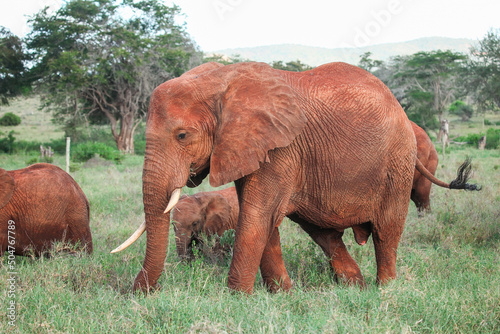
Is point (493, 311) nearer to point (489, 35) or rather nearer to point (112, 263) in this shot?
point (112, 263)

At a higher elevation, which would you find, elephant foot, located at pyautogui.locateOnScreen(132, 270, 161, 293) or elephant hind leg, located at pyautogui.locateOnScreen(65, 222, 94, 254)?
elephant foot, located at pyautogui.locateOnScreen(132, 270, 161, 293)

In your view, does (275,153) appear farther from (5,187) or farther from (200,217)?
(5,187)

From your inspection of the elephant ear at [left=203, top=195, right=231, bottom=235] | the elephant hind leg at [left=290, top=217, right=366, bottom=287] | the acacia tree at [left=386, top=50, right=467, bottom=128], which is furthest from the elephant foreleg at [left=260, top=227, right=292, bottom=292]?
the acacia tree at [left=386, top=50, right=467, bottom=128]

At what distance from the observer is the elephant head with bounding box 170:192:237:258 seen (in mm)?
5688

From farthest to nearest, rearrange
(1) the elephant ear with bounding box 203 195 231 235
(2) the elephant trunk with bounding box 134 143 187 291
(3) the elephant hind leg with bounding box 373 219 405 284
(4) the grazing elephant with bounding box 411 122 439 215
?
(4) the grazing elephant with bounding box 411 122 439 215
(1) the elephant ear with bounding box 203 195 231 235
(3) the elephant hind leg with bounding box 373 219 405 284
(2) the elephant trunk with bounding box 134 143 187 291

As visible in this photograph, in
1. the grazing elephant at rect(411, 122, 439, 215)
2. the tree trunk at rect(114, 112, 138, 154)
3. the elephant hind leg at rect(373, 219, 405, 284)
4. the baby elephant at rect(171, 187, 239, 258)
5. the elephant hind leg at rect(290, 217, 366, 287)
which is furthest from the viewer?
the tree trunk at rect(114, 112, 138, 154)

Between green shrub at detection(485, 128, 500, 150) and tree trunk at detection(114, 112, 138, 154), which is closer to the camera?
green shrub at detection(485, 128, 500, 150)

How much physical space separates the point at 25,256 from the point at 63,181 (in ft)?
3.00

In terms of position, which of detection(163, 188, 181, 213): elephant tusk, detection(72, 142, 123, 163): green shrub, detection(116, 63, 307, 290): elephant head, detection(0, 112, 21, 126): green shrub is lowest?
detection(0, 112, 21, 126): green shrub

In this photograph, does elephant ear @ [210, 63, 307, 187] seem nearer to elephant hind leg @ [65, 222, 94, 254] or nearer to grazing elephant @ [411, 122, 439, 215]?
elephant hind leg @ [65, 222, 94, 254]

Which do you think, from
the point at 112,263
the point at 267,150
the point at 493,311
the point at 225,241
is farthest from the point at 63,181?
the point at 493,311

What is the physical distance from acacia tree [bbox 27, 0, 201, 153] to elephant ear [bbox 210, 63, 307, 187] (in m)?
22.0

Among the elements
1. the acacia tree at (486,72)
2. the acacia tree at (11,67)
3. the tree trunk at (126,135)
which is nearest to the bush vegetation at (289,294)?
the acacia tree at (11,67)

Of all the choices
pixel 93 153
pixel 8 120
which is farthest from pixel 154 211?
pixel 8 120
